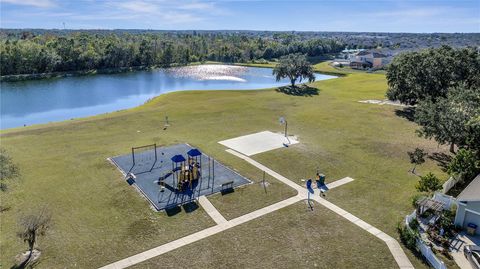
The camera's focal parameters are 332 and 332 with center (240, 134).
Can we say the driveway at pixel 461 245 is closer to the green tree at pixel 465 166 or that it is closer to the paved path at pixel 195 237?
the green tree at pixel 465 166

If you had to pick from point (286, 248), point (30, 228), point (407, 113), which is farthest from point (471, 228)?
point (407, 113)

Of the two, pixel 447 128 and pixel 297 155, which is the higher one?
pixel 447 128

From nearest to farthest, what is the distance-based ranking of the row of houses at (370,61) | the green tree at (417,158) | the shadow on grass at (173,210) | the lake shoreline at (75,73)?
1. the shadow on grass at (173,210)
2. the green tree at (417,158)
3. the lake shoreline at (75,73)
4. the row of houses at (370,61)

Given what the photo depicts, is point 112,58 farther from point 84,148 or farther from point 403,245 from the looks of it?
point 403,245

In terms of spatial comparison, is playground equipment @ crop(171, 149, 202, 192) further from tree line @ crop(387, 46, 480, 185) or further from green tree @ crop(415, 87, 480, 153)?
green tree @ crop(415, 87, 480, 153)

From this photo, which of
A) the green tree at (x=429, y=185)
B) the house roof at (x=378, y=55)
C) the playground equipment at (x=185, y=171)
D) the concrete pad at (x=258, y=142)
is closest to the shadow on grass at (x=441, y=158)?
the green tree at (x=429, y=185)

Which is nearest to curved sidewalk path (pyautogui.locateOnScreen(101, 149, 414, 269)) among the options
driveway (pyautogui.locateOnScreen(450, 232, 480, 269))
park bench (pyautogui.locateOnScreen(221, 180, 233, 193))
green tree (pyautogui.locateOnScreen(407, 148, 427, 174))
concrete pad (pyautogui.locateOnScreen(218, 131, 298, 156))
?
park bench (pyautogui.locateOnScreen(221, 180, 233, 193))

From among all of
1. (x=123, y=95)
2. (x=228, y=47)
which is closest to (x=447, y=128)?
(x=123, y=95)
